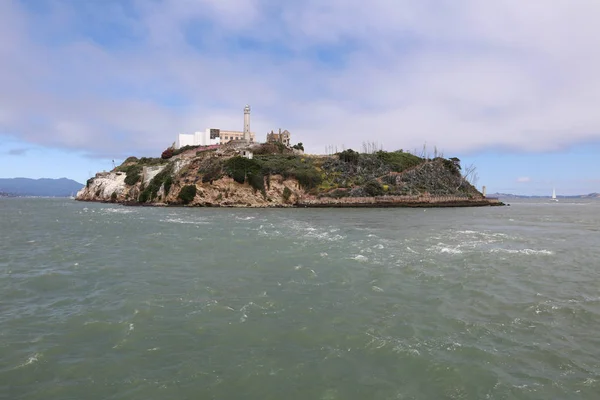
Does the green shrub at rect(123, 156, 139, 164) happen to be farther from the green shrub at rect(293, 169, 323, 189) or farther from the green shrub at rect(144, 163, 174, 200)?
the green shrub at rect(293, 169, 323, 189)

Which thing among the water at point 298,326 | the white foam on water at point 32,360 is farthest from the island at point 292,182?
the white foam on water at point 32,360

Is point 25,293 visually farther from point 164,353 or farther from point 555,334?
point 555,334

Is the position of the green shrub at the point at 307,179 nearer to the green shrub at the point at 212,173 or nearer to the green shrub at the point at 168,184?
the green shrub at the point at 212,173

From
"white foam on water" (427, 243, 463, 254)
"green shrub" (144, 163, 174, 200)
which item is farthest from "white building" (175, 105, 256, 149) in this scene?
"white foam on water" (427, 243, 463, 254)

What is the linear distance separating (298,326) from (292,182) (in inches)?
3058

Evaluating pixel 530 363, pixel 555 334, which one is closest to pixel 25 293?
pixel 530 363

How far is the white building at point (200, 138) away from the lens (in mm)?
140875

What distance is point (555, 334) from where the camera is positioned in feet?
36.1

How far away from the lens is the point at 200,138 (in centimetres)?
14250

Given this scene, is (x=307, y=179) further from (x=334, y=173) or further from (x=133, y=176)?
(x=133, y=176)

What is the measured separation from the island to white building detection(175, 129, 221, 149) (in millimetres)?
27917

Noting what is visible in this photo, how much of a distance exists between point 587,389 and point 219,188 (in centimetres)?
8099

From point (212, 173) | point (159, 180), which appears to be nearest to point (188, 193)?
point (212, 173)

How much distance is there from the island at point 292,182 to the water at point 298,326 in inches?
2464
